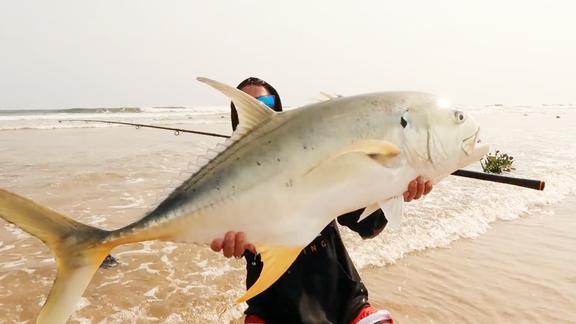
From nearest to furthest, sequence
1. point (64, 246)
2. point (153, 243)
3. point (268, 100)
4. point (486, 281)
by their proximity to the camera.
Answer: point (64, 246) < point (268, 100) < point (486, 281) < point (153, 243)

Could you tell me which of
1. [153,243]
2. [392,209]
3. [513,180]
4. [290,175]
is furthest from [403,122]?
[153,243]

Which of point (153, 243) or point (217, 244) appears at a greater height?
point (217, 244)

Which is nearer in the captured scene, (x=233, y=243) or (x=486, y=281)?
(x=233, y=243)

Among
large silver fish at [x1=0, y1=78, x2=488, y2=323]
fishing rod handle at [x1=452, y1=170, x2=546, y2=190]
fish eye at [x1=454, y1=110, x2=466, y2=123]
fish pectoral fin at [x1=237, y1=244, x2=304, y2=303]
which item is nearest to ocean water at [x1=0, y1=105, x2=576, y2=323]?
large silver fish at [x1=0, y1=78, x2=488, y2=323]

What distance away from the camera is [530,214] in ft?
23.6

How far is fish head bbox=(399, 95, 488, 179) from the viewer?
211 centimetres

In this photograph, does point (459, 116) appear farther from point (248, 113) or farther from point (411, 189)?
point (248, 113)

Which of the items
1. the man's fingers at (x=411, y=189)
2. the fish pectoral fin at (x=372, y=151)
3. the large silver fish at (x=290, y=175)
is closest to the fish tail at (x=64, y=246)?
the large silver fish at (x=290, y=175)

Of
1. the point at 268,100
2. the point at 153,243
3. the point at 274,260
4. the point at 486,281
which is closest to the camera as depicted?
the point at 274,260

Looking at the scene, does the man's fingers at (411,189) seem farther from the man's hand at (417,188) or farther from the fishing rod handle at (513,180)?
the fishing rod handle at (513,180)

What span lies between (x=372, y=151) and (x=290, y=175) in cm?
A: 38

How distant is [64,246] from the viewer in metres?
1.97

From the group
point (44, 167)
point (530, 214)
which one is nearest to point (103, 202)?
point (44, 167)

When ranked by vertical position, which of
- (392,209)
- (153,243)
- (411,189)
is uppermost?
(411,189)
